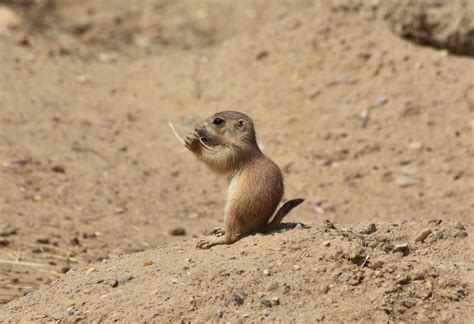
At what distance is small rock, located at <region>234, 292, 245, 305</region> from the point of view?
4.68 m

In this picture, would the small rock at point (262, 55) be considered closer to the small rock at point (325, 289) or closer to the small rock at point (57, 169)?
the small rock at point (57, 169)

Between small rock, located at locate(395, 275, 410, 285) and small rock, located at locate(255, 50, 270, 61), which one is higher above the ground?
small rock, located at locate(255, 50, 270, 61)

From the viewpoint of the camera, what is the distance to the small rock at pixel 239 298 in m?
4.68

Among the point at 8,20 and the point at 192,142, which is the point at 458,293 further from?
the point at 8,20

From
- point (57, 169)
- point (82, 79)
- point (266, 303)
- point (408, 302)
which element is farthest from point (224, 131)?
point (82, 79)

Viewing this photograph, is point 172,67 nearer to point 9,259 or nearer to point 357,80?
point 357,80

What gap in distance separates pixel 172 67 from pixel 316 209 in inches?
147

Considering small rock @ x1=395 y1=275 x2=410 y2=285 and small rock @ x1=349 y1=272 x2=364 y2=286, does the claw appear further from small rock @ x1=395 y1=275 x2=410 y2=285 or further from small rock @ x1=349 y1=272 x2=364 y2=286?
small rock @ x1=395 y1=275 x2=410 y2=285

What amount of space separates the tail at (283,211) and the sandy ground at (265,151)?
19cm

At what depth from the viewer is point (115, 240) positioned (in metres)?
7.52

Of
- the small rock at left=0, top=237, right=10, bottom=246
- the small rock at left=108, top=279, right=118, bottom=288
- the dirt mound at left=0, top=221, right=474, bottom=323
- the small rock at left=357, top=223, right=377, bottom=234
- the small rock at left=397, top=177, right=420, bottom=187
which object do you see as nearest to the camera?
the dirt mound at left=0, top=221, right=474, bottom=323

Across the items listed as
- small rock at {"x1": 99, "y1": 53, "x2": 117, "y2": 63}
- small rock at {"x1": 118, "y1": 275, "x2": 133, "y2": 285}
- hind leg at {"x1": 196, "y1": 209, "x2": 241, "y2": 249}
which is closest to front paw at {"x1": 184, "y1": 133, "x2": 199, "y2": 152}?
hind leg at {"x1": 196, "y1": 209, "x2": 241, "y2": 249}

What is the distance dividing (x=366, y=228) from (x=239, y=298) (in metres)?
1.10

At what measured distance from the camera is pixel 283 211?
17.9ft
